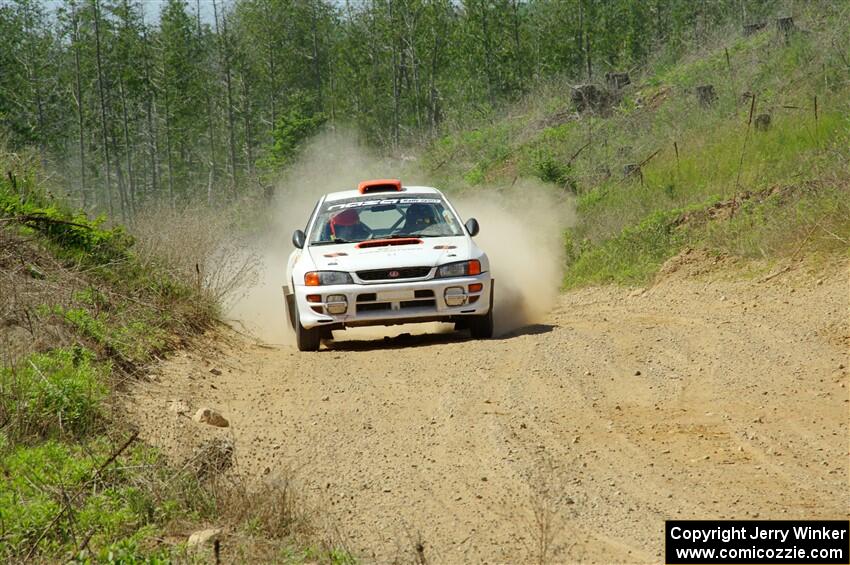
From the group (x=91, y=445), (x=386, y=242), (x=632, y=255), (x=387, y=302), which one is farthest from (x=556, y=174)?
(x=91, y=445)

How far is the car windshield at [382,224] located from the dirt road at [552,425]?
1.21m

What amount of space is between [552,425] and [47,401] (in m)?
3.37

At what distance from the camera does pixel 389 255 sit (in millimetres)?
11602

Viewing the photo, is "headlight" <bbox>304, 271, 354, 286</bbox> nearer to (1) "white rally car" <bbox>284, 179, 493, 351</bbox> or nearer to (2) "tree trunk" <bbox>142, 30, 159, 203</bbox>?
(1) "white rally car" <bbox>284, 179, 493, 351</bbox>

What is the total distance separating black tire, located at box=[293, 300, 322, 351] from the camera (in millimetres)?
11680

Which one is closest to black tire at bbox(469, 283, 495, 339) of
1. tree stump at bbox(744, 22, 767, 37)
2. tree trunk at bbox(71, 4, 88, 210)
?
tree stump at bbox(744, 22, 767, 37)

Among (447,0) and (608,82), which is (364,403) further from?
(447,0)

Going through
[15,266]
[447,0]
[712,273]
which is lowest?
[712,273]

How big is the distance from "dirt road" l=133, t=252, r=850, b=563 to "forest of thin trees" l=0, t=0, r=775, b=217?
45.8 m

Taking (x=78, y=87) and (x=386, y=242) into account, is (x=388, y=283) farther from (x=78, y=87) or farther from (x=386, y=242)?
(x=78, y=87)

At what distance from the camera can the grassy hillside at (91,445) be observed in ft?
18.1

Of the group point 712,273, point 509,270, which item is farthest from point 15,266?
point 712,273

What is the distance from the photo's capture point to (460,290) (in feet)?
37.5

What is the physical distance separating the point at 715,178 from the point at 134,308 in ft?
33.9
